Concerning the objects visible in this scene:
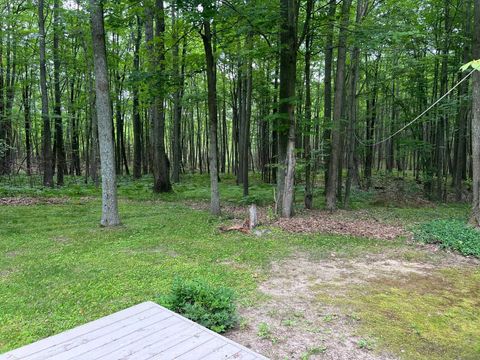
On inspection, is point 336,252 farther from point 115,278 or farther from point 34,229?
point 34,229

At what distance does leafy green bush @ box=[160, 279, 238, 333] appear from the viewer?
11.2 ft

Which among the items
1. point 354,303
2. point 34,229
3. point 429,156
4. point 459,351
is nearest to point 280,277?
point 354,303

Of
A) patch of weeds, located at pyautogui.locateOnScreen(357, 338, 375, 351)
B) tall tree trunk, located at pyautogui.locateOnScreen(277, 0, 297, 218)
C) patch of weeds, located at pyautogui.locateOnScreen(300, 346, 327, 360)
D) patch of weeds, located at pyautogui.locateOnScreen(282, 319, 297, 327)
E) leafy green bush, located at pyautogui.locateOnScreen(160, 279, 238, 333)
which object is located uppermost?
tall tree trunk, located at pyautogui.locateOnScreen(277, 0, 297, 218)

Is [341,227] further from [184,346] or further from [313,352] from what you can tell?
[184,346]

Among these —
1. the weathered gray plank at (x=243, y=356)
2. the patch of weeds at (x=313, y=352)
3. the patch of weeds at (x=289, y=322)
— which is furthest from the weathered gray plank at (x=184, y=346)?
the patch of weeds at (x=289, y=322)

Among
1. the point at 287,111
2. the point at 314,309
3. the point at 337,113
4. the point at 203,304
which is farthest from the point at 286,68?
the point at 203,304

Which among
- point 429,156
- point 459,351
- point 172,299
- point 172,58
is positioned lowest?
point 459,351

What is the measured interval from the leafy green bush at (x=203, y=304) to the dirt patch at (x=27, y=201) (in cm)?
986

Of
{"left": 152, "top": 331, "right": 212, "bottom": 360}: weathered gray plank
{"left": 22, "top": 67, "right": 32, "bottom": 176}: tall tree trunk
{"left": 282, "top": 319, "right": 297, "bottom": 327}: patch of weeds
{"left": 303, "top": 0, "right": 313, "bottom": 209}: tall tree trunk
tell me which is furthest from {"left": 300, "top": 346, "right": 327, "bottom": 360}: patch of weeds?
{"left": 22, "top": 67, "right": 32, "bottom": 176}: tall tree trunk

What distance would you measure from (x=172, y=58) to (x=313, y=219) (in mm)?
6137

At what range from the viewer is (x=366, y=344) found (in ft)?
10.7

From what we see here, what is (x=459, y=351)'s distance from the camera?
127 inches

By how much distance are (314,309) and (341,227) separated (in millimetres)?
4716

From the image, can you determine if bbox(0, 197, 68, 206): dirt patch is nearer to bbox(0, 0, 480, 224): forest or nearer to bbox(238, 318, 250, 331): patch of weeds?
bbox(0, 0, 480, 224): forest
